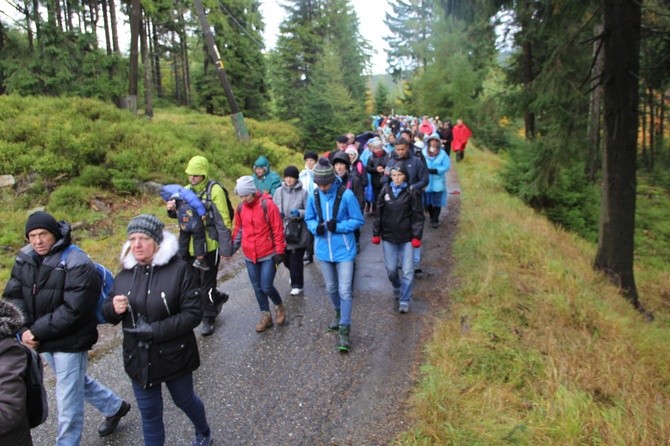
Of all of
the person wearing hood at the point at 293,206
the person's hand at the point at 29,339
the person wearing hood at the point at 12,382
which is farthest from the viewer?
the person wearing hood at the point at 293,206

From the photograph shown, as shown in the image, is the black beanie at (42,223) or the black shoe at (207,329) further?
the black shoe at (207,329)

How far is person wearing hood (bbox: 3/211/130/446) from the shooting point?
298cm

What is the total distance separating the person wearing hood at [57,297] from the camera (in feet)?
9.77

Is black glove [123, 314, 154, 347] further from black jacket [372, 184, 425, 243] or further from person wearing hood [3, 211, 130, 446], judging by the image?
black jacket [372, 184, 425, 243]

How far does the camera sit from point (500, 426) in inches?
133

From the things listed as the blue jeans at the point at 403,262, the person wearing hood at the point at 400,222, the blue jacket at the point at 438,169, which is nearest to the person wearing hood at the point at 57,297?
the person wearing hood at the point at 400,222

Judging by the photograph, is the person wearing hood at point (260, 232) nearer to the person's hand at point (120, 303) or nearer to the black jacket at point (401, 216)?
the black jacket at point (401, 216)

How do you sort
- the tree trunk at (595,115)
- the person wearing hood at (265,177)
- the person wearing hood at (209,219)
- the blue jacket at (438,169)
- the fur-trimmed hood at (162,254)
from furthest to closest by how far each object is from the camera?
the blue jacket at (438,169)
the tree trunk at (595,115)
the person wearing hood at (265,177)
the person wearing hood at (209,219)
the fur-trimmed hood at (162,254)

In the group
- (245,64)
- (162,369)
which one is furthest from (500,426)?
(245,64)

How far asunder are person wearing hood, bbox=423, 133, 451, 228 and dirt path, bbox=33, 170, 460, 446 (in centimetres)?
307

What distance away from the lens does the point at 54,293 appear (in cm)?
302

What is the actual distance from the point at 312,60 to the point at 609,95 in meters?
28.9

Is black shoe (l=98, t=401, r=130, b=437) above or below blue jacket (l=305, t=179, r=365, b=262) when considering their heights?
below

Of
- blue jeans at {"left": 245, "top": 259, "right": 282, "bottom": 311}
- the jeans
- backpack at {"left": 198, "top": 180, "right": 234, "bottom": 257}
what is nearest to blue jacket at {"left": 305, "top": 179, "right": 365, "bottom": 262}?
blue jeans at {"left": 245, "top": 259, "right": 282, "bottom": 311}
